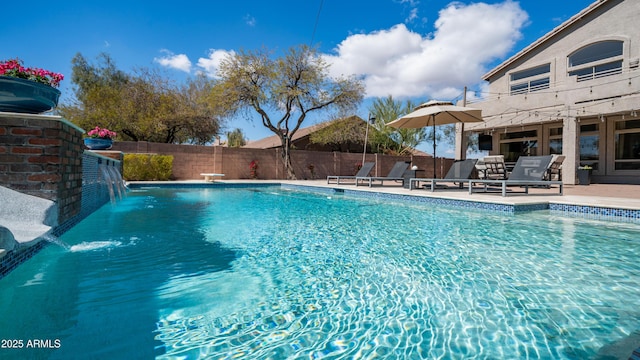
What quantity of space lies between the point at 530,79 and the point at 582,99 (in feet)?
13.4

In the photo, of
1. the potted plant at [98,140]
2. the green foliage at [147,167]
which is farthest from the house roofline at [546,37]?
the potted plant at [98,140]

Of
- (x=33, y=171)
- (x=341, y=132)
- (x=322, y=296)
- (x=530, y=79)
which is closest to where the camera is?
(x=322, y=296)

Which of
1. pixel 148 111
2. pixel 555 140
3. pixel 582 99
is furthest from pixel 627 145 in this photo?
pixel 148 111

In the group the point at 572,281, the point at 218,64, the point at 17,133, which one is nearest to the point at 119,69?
the point at 218,64

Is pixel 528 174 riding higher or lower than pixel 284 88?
lower

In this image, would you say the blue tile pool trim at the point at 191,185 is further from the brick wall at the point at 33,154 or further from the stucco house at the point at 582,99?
the stucco house at the point at 582,99

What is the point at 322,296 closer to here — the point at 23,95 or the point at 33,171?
the point at 33,171

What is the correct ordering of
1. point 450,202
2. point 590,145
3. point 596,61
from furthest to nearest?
1. point 590,145
2. point 596,61
3. point 450,202

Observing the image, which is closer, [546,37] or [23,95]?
[23,95]

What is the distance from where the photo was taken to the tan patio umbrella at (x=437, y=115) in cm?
954

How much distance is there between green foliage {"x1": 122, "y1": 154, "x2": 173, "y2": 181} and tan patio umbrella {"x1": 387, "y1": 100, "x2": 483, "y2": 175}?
10.6 metres

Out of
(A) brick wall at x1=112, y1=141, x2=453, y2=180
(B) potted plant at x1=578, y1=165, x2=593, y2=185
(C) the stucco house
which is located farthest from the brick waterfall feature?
(B) potted plant at x1=578, y1=165, x2=593, y2=185

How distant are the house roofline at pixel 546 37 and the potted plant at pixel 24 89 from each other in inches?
758

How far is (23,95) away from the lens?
302 cm
